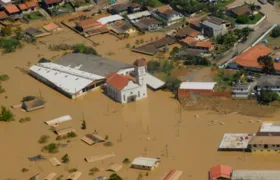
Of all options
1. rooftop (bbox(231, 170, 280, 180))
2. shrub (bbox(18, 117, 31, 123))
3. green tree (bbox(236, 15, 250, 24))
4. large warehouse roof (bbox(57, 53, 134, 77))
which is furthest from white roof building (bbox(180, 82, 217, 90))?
green tree (bbox(236, 15, 250, 24))

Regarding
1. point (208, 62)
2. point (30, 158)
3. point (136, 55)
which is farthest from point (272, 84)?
point (30, 158)

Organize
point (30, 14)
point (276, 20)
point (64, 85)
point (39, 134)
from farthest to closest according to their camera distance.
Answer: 1. point (30, 14)
2. point (276, 20)
3. point (64, 85)
4. point (39, 134)

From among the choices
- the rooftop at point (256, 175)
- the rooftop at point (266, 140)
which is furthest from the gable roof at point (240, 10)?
the rooftop at point (256, 175)

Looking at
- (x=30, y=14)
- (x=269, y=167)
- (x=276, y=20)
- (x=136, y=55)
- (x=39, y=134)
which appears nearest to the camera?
(x=269, y=167)

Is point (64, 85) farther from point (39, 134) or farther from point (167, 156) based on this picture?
point (167, 156)

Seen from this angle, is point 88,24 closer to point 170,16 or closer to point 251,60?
point 170,16

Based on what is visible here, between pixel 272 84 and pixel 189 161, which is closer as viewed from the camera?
pixel 189 161

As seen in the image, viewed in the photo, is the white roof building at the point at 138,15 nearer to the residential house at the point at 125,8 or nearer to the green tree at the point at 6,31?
the residential house at the point at 125,8
